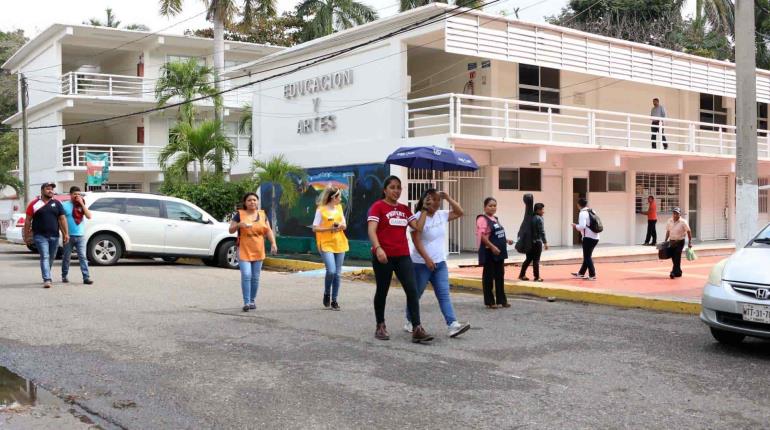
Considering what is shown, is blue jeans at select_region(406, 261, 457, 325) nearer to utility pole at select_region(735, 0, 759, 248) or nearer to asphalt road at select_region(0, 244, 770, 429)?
asphalt road at select_region(0, 244, 770, 429)

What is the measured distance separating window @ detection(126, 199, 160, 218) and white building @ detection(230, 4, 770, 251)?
5.24 meters

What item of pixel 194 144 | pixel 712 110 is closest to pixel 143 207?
pixel 194 144

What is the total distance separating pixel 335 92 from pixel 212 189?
14.0 feet

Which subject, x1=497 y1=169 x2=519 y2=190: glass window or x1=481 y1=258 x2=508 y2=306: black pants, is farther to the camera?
x1=497 y1=169 x2=519 y2=190: glass window

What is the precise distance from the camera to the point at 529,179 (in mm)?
20984

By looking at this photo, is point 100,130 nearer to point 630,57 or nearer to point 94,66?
point 94,66

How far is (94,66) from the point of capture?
3497 cm

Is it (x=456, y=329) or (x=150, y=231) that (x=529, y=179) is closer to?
(x=150, y=231)

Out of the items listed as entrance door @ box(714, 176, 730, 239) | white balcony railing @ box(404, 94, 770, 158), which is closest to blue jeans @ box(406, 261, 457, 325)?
white balcony railing @ box(404, 94, 770, 158)

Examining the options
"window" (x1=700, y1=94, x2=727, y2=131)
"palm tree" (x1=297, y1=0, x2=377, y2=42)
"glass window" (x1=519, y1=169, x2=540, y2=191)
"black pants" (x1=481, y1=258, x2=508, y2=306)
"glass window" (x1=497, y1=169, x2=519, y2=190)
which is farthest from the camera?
"palm tree" (x1=297, y1=0, x2=377, y2=42)

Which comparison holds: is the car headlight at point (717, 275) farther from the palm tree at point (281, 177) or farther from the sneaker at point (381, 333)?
the palm tree at point (281, 177)

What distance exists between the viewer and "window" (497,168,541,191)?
20.4 metres

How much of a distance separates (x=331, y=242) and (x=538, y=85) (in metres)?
12.6

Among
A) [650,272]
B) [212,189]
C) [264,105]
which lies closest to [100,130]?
[264,105]
